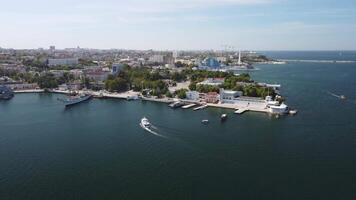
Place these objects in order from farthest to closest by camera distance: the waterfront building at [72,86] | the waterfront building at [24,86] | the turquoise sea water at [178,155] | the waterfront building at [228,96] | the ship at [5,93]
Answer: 1. the waterfront building at [24,86]
2. the waterfront building at [72,86]
3. the ship at [5,93]
4. the waterfront building at [228,96]
5. the turquoise sea water at [178,155]

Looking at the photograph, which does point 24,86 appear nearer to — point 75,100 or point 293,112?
point 75,100

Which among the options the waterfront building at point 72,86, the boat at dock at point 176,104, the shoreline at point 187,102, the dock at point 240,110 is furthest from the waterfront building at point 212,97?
the waterfront building at point 72,86

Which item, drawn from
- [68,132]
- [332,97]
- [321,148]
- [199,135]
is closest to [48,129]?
[68,132]

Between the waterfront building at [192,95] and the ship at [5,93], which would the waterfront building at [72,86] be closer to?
the ship at [5,93]

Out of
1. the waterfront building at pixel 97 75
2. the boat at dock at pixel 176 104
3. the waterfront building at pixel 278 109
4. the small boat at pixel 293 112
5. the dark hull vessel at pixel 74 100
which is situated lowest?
the dark hull vessel at pixel 74 100

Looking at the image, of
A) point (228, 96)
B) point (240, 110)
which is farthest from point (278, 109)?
point (228, 96)

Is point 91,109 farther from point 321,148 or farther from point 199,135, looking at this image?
point 321,148

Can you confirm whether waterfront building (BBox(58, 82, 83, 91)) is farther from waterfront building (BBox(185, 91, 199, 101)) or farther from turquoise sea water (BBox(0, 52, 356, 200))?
waterfront building (BBox(185, 91, 199, 101))

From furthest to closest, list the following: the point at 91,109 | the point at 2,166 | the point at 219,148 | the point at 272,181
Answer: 1. the point at 91,109
2. the point at 219,148
3. the point at 2,166
4. the point at 272,181

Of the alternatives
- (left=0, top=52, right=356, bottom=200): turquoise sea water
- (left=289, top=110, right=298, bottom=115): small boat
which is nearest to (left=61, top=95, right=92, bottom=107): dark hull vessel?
(left=0, top=52, right=356, bottom=200): turquoise sea water
